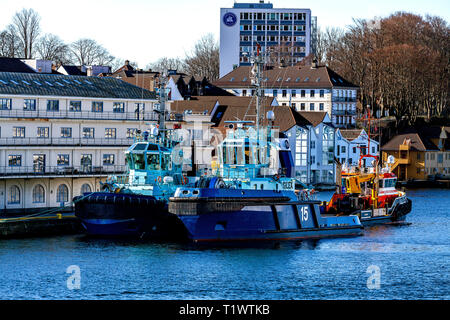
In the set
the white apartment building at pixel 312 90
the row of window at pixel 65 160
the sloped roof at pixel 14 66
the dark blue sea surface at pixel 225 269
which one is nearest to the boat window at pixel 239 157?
the dark blue sea surface at pixel 225 269

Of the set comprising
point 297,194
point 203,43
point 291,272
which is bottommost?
point 291,272

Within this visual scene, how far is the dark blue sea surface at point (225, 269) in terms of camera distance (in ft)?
126

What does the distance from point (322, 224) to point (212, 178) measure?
28.7 ft

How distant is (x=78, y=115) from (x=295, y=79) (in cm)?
6399

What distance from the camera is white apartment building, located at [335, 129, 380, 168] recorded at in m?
105

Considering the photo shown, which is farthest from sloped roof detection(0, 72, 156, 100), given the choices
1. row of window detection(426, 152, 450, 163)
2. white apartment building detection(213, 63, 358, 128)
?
row of window detection(426, 152, 450, 163)

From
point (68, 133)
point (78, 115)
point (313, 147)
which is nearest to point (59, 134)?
point (68, 133)

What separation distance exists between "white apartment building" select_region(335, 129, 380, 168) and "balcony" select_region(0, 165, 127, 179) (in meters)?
43.9

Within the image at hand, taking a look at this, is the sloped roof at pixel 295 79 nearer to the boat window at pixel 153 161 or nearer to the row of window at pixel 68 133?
the row of window at pixel 68 133

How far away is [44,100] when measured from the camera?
62969mm

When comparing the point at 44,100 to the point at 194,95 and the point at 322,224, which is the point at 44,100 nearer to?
the point at 322,224

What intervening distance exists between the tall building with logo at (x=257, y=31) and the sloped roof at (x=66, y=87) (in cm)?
7695

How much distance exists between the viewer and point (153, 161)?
5581 cm
